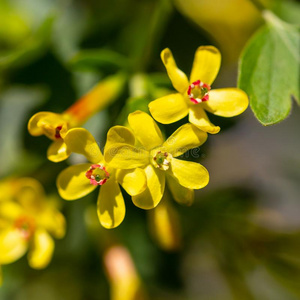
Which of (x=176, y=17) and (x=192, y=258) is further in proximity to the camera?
(x=192, y=258)

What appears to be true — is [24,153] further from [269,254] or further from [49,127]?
[269,254]

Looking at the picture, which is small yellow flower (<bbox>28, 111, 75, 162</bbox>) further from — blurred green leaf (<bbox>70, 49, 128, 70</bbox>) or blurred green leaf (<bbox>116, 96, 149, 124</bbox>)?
blurred green leaf (<bbox>70, 49, 128, 70</bbox>)

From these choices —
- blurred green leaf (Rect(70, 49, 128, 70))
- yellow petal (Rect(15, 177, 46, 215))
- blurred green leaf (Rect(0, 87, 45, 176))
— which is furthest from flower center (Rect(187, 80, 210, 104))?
blurred green leaf (Rect(0, 87, 45, 176))

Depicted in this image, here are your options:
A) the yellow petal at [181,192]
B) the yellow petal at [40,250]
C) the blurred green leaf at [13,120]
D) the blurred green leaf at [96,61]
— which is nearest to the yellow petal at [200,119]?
the yellow petal at [181,192]

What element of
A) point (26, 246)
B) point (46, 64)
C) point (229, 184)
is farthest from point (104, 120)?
point (229, 184)

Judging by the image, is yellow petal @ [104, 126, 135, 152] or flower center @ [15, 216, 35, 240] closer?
yellow petal @ [104, 126, 135, 152]

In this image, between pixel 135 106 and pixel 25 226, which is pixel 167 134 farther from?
pixel 25 226

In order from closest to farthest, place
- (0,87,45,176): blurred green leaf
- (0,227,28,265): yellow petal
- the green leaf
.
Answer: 1. the green leaf
2. (0,227,28,265): yellow petal
3. (0,87,45,176): blurred green leaf
